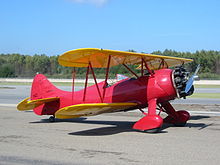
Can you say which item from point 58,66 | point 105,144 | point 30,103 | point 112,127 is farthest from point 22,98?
point 58,66

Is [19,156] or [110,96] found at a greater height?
[110,96]

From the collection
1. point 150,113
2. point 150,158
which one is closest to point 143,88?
point 150,113

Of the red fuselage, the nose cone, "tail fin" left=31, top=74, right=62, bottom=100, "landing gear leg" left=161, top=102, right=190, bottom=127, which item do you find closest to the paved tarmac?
"landing gear leg" left=161, top=102, right=190, bottom=127

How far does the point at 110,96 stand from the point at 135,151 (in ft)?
12.1

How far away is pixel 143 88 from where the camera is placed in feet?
31.7

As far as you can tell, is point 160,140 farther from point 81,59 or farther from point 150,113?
point 81,59

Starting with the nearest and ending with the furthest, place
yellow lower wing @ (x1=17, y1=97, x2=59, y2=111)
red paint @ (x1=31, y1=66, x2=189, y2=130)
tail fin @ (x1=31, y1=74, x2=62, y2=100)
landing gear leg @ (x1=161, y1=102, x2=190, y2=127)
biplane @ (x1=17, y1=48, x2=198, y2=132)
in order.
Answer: biplane @ (x1=17, y1=48, x2=198, y2=132), red paint @ (x1=31, y1=66, x2=189, y2=130), landing gear leg @ (x1=161, y1=102, x2=190, y2=127), yellow lower wing @ (x1=17, y1=97, x2=59, y2=111), tail fin @ (x1=31, y1=74, x2=62, y2=100)

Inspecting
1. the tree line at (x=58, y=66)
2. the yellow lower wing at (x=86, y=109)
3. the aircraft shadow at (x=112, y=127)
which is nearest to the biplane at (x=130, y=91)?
the yellow lower wing at (x=86, y=109)

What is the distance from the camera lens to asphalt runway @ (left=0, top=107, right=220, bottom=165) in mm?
6039

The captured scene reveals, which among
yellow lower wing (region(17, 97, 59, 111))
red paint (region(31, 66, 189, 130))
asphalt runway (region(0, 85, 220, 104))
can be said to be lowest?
asphalt runway (region(0, 85, 220, 104))

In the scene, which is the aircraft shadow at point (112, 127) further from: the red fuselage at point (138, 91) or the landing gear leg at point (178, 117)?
the red fuselage at point (138, 91)

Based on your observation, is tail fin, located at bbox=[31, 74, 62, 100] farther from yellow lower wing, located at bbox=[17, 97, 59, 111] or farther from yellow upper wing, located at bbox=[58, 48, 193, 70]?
yellow upper wing, located at bbox=[58, 48, 193, 70]

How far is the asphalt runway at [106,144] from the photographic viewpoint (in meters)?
6.04

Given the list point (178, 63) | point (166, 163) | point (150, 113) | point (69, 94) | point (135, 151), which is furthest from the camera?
point (178, 63)
